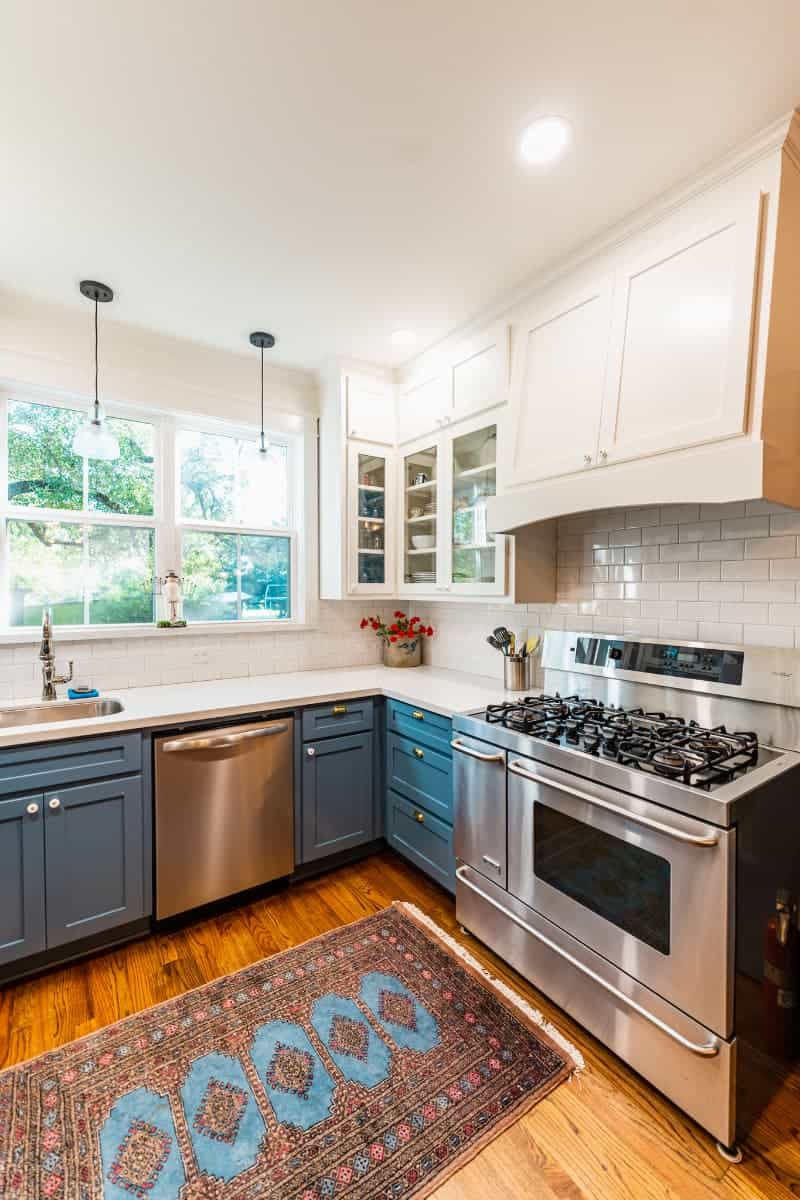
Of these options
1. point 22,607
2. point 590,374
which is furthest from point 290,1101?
point 590,374

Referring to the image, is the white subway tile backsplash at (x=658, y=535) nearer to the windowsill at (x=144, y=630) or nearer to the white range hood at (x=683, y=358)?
the white range hood at (x=683, y=358)

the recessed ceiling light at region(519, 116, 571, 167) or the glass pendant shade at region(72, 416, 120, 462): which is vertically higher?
the recessed ceiling light at region(519, 116, 571, 167)

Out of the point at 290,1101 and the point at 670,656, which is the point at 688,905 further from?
the point at 290,1101

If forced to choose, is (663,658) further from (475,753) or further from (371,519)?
(371,519)

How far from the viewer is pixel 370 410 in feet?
10.1

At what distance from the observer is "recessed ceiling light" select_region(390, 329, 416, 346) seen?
2699 mm

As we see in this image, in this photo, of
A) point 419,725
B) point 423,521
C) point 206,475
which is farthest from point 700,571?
point 206,475

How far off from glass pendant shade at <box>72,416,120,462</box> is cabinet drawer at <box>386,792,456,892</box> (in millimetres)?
2099

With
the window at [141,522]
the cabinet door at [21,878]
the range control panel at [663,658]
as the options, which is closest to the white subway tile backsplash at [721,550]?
the range control panel at [663,658]

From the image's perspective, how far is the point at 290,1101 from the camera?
4.75ft

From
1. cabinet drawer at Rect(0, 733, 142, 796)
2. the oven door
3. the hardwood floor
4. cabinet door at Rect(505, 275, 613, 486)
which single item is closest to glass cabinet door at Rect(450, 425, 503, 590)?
cabinet door at Rect(505, 275, 613, 486)

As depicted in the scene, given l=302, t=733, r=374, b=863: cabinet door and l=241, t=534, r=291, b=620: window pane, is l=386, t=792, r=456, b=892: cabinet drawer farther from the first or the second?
l=241, t=534, r=291, b=620: window pane

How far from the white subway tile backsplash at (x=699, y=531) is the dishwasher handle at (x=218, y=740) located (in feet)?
6.14

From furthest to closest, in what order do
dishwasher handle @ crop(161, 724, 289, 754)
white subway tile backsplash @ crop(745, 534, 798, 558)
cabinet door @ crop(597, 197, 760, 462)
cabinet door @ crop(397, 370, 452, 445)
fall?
cabinet door @ crop(397, 370, 452, 445) → dishwasher handle @ crop(161, 724, 289, 754) → white subway tile backsplash @ crop(745, 534, 798, 558) → cabinet door @ crop(597, 197, 760, 462)
